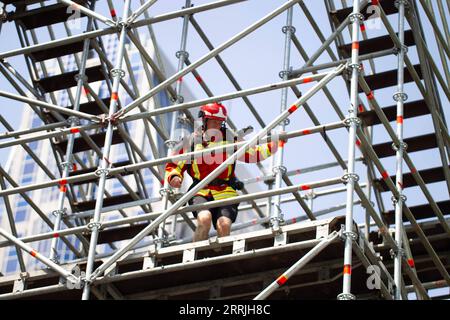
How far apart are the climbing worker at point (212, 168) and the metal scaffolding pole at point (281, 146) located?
6.3 inches

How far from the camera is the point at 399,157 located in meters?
14.7

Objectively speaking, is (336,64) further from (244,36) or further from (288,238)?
(288,238)

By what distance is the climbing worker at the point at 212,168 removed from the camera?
14.4 meters

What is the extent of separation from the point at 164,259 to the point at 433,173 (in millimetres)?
4856

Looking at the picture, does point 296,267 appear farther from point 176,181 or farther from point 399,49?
point 399,49

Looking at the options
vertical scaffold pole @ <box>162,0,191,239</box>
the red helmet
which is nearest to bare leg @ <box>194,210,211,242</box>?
vertical scaffold pole @ <box>162,0,191,239</box>

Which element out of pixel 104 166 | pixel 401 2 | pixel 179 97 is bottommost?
pixel 104 166

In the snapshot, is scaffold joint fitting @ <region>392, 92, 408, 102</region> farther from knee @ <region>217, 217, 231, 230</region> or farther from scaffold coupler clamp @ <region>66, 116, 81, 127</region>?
scaffold coupler clamp @ <region>66, 116, 81, 127</region>

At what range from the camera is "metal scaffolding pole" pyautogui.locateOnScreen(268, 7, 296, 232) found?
547 inches

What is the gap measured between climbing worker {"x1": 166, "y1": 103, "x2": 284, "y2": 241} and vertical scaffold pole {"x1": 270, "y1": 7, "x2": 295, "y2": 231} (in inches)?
6.1

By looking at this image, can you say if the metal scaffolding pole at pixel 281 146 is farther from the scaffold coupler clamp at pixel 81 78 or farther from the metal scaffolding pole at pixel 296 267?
the scaffold coupler clamp at pixel 81 78

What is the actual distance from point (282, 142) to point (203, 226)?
1.39 m

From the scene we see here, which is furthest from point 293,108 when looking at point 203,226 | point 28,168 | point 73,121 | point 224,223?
point 28,168
